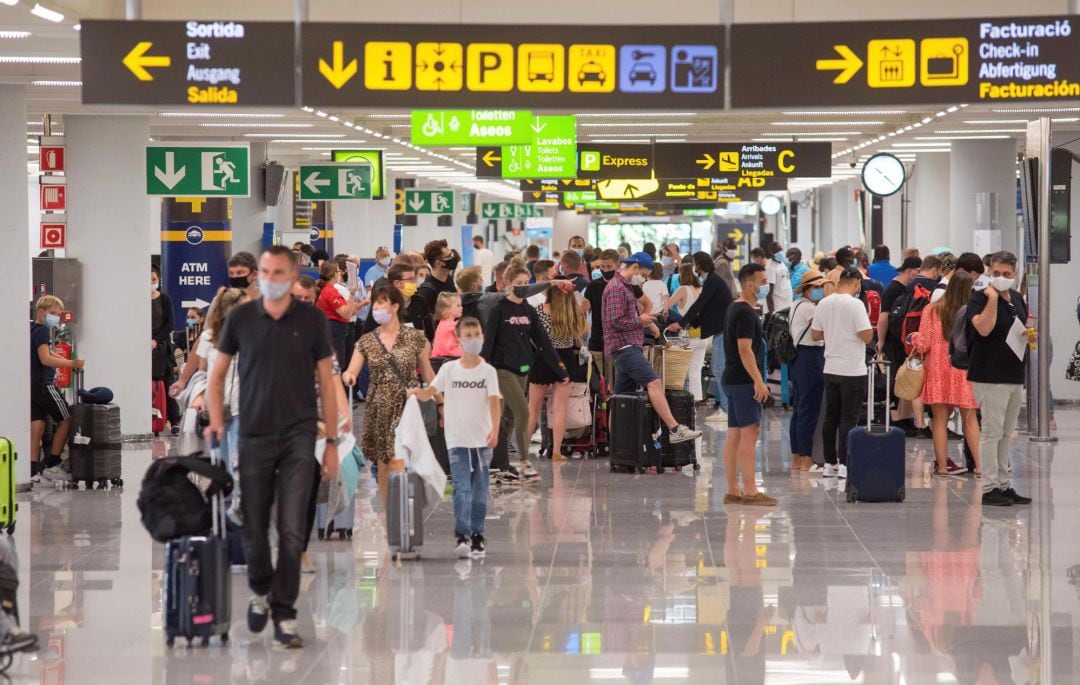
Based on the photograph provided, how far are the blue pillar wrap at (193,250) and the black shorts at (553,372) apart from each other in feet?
19.0

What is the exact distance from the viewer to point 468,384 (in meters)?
8.89

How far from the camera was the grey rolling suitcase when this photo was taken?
9.06 m

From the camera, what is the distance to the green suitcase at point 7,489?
9.91 meters

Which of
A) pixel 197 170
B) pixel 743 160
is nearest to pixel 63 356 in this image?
pixel 197 170

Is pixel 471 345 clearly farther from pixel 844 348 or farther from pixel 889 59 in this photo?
pixel 844 348

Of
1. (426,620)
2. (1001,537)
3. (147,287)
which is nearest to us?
(426,620)

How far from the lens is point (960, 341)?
11055 mm

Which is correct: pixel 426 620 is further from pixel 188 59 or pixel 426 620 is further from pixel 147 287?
pixel 147 287

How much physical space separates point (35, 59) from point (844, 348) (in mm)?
6639

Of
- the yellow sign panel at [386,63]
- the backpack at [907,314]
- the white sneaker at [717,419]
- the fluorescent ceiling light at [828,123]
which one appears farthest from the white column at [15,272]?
the fluorescent ceiling light at [828,123]

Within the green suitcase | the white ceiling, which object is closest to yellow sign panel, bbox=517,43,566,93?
the white ceiling

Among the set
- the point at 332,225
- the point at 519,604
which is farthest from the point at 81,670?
the point at 332,225

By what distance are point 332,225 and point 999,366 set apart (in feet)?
73.5

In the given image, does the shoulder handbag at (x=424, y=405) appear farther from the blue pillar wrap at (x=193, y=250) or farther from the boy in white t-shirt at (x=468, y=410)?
the blue pillar wrap at (x=193, y=250)
